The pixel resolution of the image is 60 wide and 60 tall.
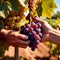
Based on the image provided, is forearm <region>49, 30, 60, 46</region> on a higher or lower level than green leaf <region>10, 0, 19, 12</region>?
→ lower

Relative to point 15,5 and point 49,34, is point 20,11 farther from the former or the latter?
point 49,34

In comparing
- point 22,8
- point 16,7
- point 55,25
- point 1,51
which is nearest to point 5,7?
point 16,7

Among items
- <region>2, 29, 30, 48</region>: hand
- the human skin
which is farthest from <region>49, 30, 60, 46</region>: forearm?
<region>2, 29, 30, 48</region>: hand

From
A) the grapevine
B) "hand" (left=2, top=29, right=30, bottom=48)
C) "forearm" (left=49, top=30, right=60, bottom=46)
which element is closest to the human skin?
"forearm" (left=49, top=30, right=60, bottom=46)

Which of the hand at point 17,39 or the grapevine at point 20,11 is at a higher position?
the grapevine at point 20,11

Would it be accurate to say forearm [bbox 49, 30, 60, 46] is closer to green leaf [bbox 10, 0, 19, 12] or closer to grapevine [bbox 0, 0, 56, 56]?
grapevine [bbox 0, 0, 56, 56]

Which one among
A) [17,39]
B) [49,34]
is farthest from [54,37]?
[17,39]

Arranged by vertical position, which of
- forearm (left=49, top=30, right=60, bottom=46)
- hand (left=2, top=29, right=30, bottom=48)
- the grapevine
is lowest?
forearm (left=49, top=30, right=60, bottom=46)

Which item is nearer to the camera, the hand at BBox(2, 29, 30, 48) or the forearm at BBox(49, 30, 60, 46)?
the hand at BBox(2, 29, 30, 48)

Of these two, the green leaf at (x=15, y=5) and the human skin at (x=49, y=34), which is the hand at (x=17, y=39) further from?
the human skin at (x=49, y=34)

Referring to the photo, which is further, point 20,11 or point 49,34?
point 49,34

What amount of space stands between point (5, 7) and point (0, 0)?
0.11 m

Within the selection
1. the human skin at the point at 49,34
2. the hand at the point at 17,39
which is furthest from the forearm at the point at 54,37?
the hand at the point at 17,39

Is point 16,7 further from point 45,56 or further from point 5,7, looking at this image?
point 45,56
